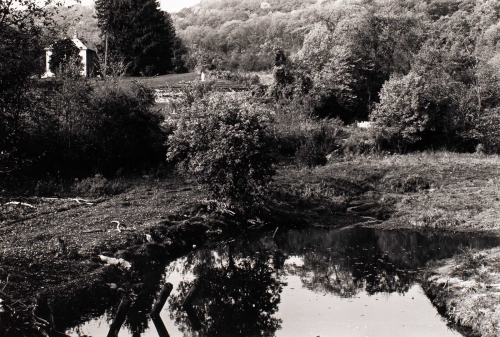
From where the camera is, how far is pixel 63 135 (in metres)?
21.7

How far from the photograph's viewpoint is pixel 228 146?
17.2m

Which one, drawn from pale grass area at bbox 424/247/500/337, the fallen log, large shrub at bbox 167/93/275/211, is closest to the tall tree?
large shrub at bbox 167/93/275/211

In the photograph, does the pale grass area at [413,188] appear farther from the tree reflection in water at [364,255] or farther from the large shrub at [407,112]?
the large shrub at [407,112]

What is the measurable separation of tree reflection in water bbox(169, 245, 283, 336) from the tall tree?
103ft

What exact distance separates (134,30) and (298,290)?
36.8 m

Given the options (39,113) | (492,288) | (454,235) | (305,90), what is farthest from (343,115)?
(492,288)

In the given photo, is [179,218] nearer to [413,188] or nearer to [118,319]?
[118,319]

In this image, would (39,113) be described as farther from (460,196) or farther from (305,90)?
(305,90)

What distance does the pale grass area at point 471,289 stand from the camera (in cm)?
985

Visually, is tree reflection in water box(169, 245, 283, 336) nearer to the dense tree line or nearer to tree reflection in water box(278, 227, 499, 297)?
tree reflection in water box(278, 227, 499, 297)

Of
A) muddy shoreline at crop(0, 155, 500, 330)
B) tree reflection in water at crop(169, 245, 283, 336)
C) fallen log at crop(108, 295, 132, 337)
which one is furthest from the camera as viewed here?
muddy shoreline at crop(0, 155, 500, 330)

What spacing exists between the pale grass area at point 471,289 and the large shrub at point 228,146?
751 cm

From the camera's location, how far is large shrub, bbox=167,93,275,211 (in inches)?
680

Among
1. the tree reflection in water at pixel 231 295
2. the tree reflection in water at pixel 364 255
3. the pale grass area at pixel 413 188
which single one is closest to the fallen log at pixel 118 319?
the tree reflection in water at pixel 231 295
